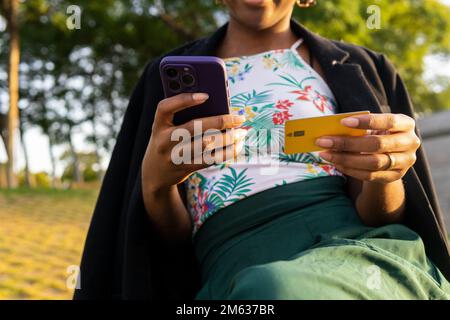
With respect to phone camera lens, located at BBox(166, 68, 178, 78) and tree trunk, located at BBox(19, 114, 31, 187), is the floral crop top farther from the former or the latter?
tree trunk, located at BBox(19, 114, 31, 187)

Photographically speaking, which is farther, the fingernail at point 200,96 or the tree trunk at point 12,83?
the tree trunk at point 12,83

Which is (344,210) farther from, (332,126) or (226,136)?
(226,136)

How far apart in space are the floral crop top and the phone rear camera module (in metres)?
0.45

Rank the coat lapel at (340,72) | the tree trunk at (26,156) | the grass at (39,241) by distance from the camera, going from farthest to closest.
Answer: the tree trunk at (26,156) < the grass at (39,241) < the coat lapel at (340,72)

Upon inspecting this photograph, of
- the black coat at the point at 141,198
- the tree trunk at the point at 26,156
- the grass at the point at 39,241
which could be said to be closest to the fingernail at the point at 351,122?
the black coat at the point at 141,198

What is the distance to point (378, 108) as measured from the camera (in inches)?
81.0

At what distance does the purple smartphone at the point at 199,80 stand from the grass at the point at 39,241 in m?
2.56

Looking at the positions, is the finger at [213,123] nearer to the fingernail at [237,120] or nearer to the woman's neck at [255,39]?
the fingernail at [237,120]

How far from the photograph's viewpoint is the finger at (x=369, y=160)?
1.53 meters

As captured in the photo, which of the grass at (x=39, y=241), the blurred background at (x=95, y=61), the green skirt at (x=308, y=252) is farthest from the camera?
the blurred background at (x=95, y=61)

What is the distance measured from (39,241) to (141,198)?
4.19 meters

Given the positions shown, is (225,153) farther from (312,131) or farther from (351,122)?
(351,122)

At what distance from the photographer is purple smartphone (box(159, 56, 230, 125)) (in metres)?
1.53

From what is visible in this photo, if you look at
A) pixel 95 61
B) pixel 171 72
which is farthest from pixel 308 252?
pixel 95 61
